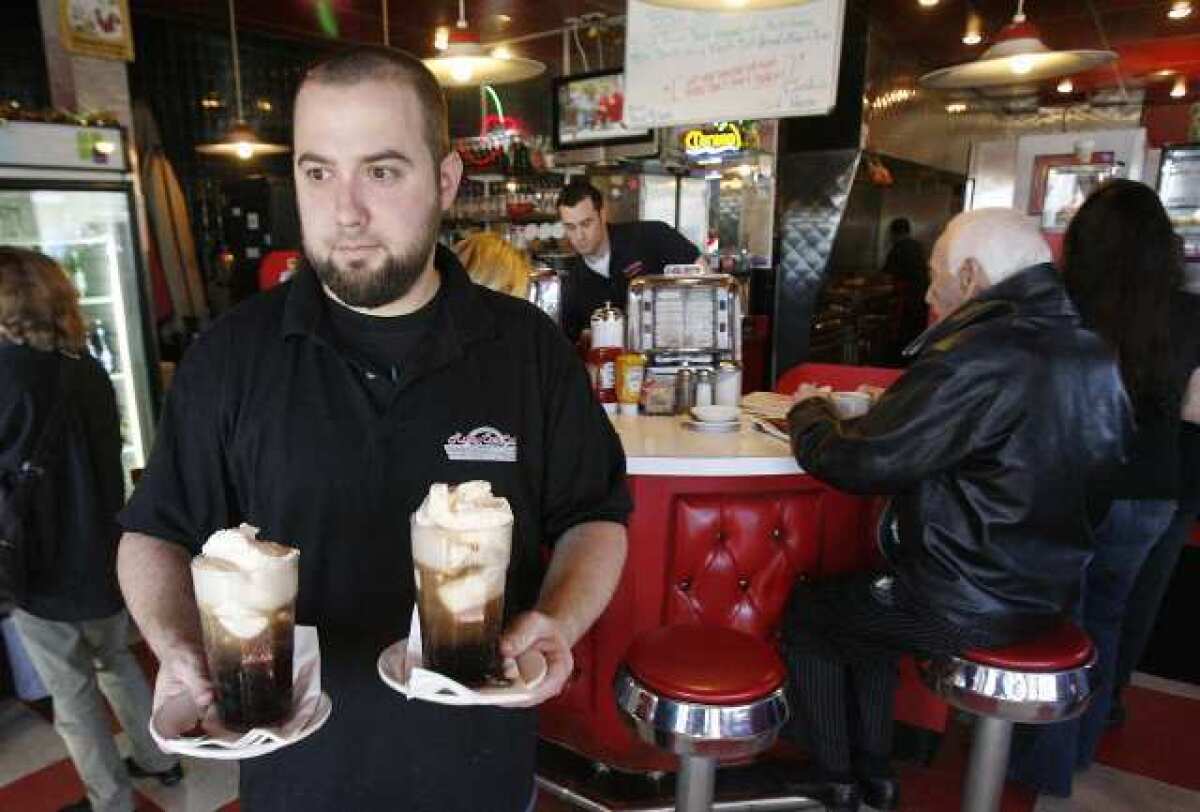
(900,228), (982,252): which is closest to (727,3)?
(982,252)

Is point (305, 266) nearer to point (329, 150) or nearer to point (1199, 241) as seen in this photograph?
point (329, 150)

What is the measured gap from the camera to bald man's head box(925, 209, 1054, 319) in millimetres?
2086

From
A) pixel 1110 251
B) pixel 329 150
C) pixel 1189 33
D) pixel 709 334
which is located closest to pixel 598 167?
pixel 709 334

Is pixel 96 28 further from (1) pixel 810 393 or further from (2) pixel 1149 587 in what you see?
(2) pixel 1149 587

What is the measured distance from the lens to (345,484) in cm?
122

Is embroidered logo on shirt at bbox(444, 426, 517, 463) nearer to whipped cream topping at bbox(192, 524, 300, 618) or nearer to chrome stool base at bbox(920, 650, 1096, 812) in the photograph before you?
whipped cream topping at bbox(192, 524, 300, 618)

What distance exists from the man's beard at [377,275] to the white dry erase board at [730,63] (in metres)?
2.39

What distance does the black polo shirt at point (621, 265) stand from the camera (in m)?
4.42

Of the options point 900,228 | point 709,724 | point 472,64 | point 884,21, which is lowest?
point 709,724

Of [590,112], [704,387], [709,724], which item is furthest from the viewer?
[590,112]

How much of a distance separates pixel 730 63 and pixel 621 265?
144 cm

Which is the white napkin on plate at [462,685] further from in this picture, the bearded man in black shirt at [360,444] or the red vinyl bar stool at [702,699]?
the red vinyl bar stool at [702,699]

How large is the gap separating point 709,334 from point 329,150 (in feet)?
6.55

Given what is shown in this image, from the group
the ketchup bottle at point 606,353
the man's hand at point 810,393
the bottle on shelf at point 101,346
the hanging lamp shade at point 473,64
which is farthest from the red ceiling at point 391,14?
the man's hand at point 810,393
